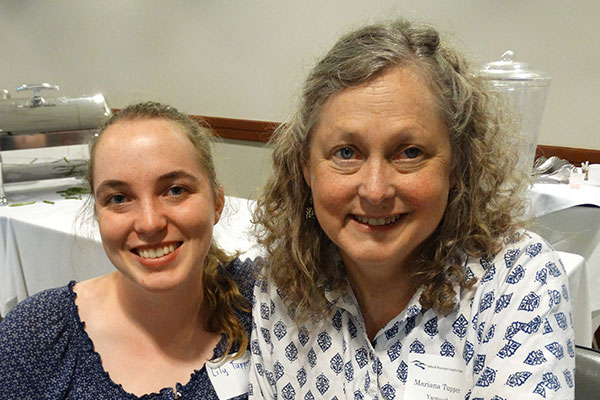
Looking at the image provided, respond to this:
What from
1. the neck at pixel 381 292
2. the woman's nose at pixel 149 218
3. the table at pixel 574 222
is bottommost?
the table at pixel 574 222

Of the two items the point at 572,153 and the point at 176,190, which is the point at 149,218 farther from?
the point at 572,153

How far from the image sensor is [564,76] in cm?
327

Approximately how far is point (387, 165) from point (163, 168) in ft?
1.61

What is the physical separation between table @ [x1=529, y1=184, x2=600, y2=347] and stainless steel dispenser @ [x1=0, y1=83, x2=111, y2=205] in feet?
A: 6.52

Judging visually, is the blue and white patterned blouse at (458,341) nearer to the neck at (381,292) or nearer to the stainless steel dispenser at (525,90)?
the neck at (381,292)

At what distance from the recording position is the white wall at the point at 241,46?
3.25 m

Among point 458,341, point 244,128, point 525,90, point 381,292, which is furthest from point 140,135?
point 244,128

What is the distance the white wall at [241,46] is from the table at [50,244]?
553 mm

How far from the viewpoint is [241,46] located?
4.56 m

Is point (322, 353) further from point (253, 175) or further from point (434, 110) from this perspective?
point (253, 175)

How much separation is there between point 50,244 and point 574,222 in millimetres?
2156

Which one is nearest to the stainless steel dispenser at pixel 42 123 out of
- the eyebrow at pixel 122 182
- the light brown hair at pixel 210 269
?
the light brown hair at pixel 210 269

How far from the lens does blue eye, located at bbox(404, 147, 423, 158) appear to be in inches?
39.4

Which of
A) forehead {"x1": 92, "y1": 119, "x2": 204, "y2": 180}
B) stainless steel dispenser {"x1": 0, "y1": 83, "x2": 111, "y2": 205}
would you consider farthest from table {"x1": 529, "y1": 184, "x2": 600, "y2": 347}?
stainless steel dispenser {"x1": 0, "y1": 83, "x2": 111, "y2": 205}
